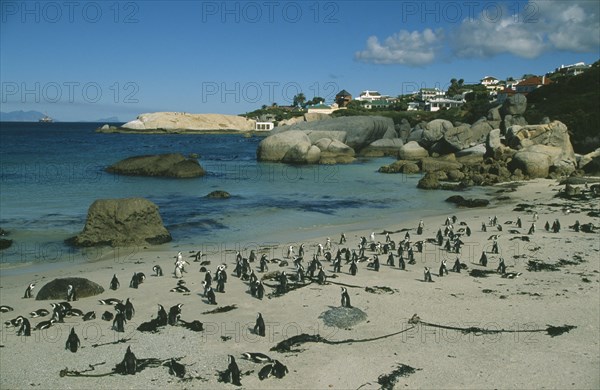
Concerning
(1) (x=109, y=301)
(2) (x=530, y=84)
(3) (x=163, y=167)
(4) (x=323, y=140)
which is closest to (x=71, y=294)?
(1) (x=109, y=301)

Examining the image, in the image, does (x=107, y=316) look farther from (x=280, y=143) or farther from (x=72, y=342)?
(x=280, y=143)

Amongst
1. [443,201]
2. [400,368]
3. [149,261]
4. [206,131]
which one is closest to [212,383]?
[400,368]

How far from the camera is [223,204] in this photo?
89.5 feet

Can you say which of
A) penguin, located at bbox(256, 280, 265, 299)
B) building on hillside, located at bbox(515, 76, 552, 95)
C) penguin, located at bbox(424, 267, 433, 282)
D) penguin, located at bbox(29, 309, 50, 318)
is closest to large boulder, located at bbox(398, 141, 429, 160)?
penguin, located at bbox(424, 267, 433, 282)

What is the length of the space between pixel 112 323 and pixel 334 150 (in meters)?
44.4

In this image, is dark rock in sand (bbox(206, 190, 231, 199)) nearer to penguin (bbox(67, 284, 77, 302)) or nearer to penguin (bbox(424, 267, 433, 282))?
penguin (bbox(67, 284, 77, 302))

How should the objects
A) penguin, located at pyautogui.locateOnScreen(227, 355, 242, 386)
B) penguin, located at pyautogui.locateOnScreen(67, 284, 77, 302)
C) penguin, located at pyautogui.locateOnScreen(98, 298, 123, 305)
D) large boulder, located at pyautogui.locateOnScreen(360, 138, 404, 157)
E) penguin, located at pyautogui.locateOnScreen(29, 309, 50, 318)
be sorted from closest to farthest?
penguin, located at pyautogui.locateOnScreen(227, 355, 242, 386) → penguin, located at pyautogui.locateOnScreen(29, 309, 50, 318) → penguin, located at pyautogui.locateOnScreen(98, 298, 123, 305) → penguin, located at pyautogui.locateOnScreen(67, 284, 77, 302) → large boulder, located at pyautogui.locateOnScreen(360, 138, 404, 157)

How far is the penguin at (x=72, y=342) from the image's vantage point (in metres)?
8.62

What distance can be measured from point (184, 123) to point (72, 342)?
508 feet

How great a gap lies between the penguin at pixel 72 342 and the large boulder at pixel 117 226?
883 cm

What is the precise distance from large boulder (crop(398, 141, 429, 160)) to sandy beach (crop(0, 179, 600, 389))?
34456 mm

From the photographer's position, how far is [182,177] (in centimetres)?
3941

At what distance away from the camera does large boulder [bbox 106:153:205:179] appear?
130 feet

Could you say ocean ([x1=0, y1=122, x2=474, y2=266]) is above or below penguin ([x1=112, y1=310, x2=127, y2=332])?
above
